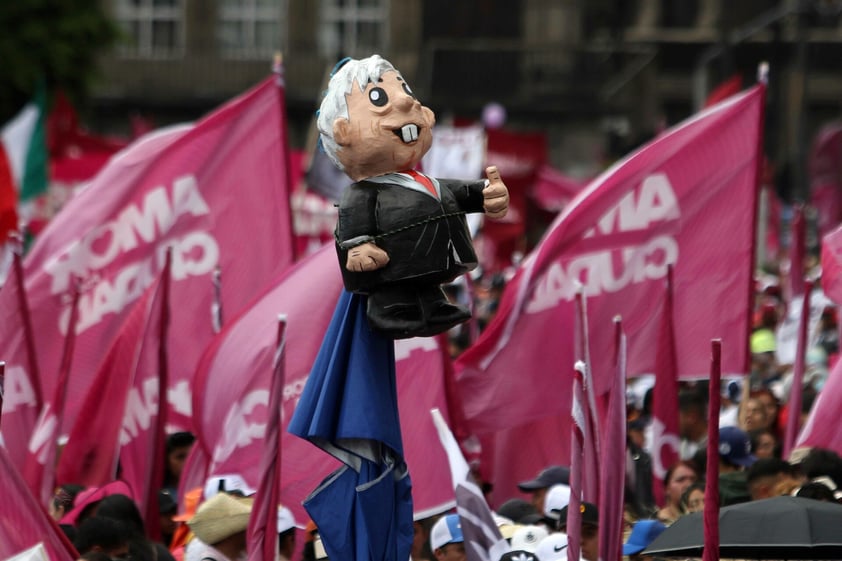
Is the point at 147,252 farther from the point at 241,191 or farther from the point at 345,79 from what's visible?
the point at 345,79

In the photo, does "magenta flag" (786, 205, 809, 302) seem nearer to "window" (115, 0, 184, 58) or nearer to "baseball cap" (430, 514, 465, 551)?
"baseball cap" (430, 514, 465, 551)

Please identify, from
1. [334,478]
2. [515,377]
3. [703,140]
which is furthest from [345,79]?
[703,140]

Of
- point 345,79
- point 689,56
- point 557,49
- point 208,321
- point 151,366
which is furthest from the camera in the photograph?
point 689,56

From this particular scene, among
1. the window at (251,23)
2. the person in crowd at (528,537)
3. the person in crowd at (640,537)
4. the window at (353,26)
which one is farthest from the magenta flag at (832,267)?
the window at (251,23)

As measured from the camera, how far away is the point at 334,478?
19.5 ft

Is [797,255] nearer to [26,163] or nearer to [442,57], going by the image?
[26,163]

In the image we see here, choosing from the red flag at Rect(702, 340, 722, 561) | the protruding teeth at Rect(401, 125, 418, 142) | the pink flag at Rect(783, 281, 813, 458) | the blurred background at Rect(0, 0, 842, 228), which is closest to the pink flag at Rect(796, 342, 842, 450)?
the pink flag at Rect(783, 281, 813, 458)

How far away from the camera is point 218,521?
7.05 metres

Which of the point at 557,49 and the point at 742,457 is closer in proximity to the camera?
the point at 742,457

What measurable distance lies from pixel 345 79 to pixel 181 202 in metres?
4.63

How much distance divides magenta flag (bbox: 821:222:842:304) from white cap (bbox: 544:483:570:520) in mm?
1327

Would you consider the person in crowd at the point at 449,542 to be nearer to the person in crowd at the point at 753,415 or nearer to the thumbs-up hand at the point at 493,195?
the thumbs-up hand at the point at 493,195

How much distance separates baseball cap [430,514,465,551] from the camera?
7.27 meters

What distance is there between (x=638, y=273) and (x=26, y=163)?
10809 millimetres
